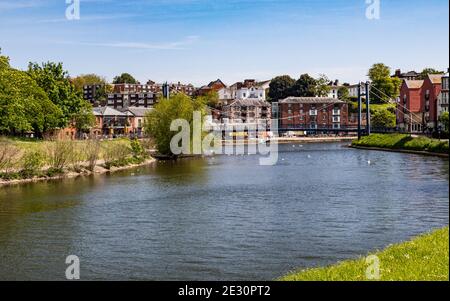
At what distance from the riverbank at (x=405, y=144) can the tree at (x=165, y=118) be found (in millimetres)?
24009

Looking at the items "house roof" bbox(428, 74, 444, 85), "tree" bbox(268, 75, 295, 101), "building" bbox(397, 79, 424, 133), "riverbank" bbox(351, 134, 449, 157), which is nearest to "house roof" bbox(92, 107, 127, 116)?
"riverbank" bbox(351, 134, 449, 157)

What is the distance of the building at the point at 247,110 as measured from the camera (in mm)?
122438

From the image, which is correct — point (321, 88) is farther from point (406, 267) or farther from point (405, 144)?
point (406, 267)

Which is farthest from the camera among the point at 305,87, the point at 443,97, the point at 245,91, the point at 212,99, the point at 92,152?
the point at 245,91

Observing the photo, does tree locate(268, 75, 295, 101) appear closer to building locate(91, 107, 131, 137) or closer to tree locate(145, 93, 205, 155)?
building locate(91, 107, 131, 137)

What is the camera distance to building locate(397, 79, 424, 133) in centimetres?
8600

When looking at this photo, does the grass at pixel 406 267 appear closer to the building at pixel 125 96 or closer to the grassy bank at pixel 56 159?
the grassy bank at pixel 56 159

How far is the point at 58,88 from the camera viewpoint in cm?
6494

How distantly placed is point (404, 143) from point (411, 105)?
23723 mm

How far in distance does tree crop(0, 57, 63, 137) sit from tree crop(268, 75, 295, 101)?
74.6m

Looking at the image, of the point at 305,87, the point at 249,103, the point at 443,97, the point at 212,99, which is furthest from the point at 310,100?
the point at 443,97

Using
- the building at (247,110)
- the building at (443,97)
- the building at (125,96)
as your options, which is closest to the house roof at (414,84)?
the building at (443,97)
